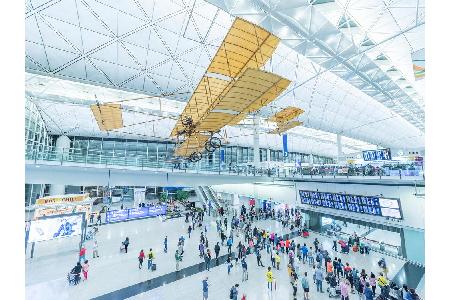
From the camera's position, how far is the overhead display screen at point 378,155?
15930 millimetres

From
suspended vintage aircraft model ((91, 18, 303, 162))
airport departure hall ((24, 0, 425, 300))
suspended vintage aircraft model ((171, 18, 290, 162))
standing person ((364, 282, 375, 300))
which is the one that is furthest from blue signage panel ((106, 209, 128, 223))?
standing person ((364, 282, 375, 300))

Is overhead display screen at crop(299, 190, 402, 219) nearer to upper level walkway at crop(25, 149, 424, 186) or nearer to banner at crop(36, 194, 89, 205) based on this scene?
upper level walkway at crop(25, 149, 424, 186)

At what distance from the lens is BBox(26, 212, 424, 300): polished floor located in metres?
11.2

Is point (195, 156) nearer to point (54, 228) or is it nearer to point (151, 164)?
point (151, 164)

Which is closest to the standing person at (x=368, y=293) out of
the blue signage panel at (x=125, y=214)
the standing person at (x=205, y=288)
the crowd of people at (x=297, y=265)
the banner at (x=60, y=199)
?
the crowd of people at (x=297, y=265)

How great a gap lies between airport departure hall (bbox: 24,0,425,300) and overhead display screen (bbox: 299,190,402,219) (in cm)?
10

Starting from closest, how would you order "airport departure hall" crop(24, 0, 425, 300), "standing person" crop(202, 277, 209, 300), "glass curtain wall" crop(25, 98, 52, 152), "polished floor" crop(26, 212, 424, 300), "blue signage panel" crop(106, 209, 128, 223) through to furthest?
"standing person" crop(202, 277, 209, 300)
"polished floor" crop(26, 212, 424, 300)
"airport departure hall" crop(24, 0, 425, 300)
"blue signage panel" crop(106, 209, 128, 223)
"glass curtain wall" crop(25, 98, 52, 152)

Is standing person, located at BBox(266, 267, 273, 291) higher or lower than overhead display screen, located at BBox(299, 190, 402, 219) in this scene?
lower

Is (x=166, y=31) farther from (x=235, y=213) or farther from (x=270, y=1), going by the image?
(x=235, y=213)

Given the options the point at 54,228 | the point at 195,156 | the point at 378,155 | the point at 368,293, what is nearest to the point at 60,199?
the point at 54,228

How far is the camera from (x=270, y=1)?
1284cm

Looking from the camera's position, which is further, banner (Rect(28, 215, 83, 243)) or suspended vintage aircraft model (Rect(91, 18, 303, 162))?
banner (Rect(28, 215, 83, 243))

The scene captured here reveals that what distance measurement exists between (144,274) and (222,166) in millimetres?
13190

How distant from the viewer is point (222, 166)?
957 inches
